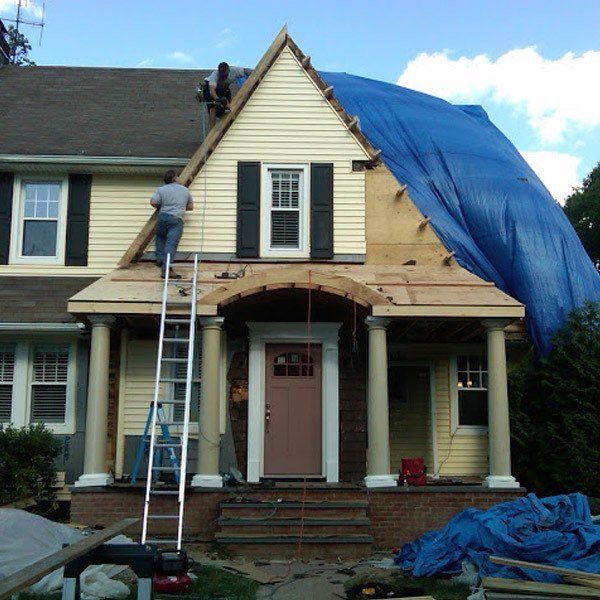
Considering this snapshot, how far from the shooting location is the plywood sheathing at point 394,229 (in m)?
11.9

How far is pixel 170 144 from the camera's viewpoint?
13.7 metres

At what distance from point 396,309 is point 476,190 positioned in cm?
455

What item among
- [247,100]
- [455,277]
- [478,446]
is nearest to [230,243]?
[247,100]

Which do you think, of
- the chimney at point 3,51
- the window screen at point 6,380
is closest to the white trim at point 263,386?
the window screen at point 6,380

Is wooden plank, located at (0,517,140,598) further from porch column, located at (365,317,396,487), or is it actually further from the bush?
the bush

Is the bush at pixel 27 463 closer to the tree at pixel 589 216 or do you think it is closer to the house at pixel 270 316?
the house at pixel 270 316

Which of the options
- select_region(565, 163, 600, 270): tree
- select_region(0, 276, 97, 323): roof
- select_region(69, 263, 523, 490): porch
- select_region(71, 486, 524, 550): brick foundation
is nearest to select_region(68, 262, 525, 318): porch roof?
select_region(69, 263, 523, 490): porch

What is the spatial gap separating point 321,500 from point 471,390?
4.04 meters

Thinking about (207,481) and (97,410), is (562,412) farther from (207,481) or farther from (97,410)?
(97,410)

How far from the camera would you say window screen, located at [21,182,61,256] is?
12961 millimetres

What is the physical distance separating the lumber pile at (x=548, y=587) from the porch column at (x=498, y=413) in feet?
11.7

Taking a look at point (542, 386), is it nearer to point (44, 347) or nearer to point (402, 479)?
point (402, 479)

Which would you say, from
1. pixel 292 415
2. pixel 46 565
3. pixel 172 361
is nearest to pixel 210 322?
pixel 172 361

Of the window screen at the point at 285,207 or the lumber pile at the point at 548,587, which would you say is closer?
the lumber pile at the point at 548,587
